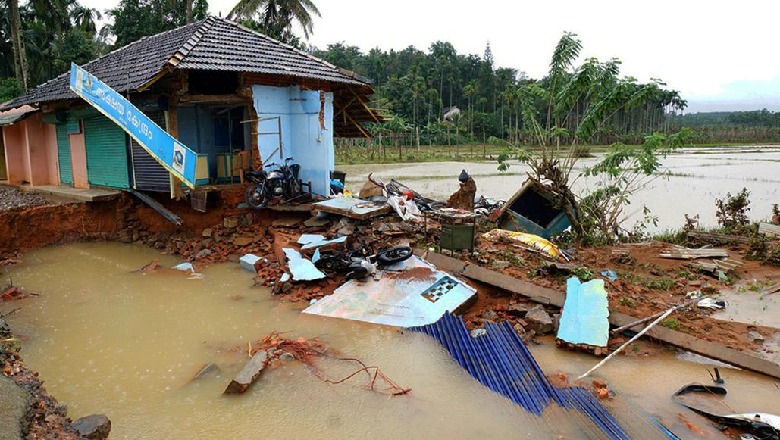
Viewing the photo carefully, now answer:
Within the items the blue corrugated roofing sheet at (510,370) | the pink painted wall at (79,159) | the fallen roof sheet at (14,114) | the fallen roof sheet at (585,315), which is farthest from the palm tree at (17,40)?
the fallen roof sheet at (585,315)

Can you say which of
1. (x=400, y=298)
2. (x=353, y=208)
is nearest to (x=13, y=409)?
(x=400, y=298)

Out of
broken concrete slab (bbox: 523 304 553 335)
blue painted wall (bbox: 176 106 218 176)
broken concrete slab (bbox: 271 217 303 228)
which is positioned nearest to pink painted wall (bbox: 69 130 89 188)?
blue painted wall (bbox: 176 106 218 176)

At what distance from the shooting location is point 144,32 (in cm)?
2884

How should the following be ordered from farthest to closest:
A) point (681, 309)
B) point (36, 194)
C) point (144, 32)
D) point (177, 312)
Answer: point (144, 32) < point (36, 194) < point (177, 312) < point (681, 309)

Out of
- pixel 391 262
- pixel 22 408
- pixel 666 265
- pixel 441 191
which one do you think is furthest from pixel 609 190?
pixel 22 408

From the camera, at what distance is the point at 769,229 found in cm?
1188

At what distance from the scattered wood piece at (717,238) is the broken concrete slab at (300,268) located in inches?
356

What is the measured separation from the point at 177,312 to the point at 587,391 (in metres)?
6.34

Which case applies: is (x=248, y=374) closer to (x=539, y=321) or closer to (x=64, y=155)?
(x=539, y=321)

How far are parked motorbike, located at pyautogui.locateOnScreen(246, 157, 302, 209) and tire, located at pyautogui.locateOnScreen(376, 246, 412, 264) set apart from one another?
3.70 m

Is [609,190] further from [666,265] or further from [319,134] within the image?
[319,134]

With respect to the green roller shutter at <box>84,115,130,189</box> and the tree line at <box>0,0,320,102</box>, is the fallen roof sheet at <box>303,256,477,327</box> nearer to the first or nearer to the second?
the green roller shutter at <box>84,115,130,189</box>

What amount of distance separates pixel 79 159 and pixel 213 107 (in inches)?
199

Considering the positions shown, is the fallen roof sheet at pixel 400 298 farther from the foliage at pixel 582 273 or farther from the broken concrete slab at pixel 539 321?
the foliage at pixel 582 273
